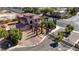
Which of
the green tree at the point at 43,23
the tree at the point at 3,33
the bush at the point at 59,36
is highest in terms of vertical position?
the green tree at the point at 43,23

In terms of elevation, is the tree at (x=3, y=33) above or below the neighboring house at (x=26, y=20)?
below

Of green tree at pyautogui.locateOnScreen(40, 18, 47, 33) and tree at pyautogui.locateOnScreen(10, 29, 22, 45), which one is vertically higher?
green tree at pyautogui.locateOnScreen(40, 18, 47, 33)

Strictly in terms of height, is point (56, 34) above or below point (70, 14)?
below

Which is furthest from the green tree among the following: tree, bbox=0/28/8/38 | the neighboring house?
tree, bbox=0/28/8/38

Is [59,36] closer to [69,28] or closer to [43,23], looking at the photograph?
[69,28]

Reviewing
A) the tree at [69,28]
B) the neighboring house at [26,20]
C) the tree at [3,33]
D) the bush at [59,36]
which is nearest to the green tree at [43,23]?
the neighboring house at [26,20]

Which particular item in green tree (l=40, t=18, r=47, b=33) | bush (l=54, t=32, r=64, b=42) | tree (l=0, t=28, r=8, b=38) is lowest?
bush (l=54, t=32, r=64, b=42)

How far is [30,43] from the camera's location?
13.7 feet

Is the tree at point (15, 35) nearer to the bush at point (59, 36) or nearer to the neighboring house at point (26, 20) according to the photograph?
the neighboring house at point (26, 20)

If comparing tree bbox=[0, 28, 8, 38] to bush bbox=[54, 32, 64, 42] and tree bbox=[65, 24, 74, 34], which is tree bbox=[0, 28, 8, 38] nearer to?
bush bbox=[54, 32, 64, 42]
